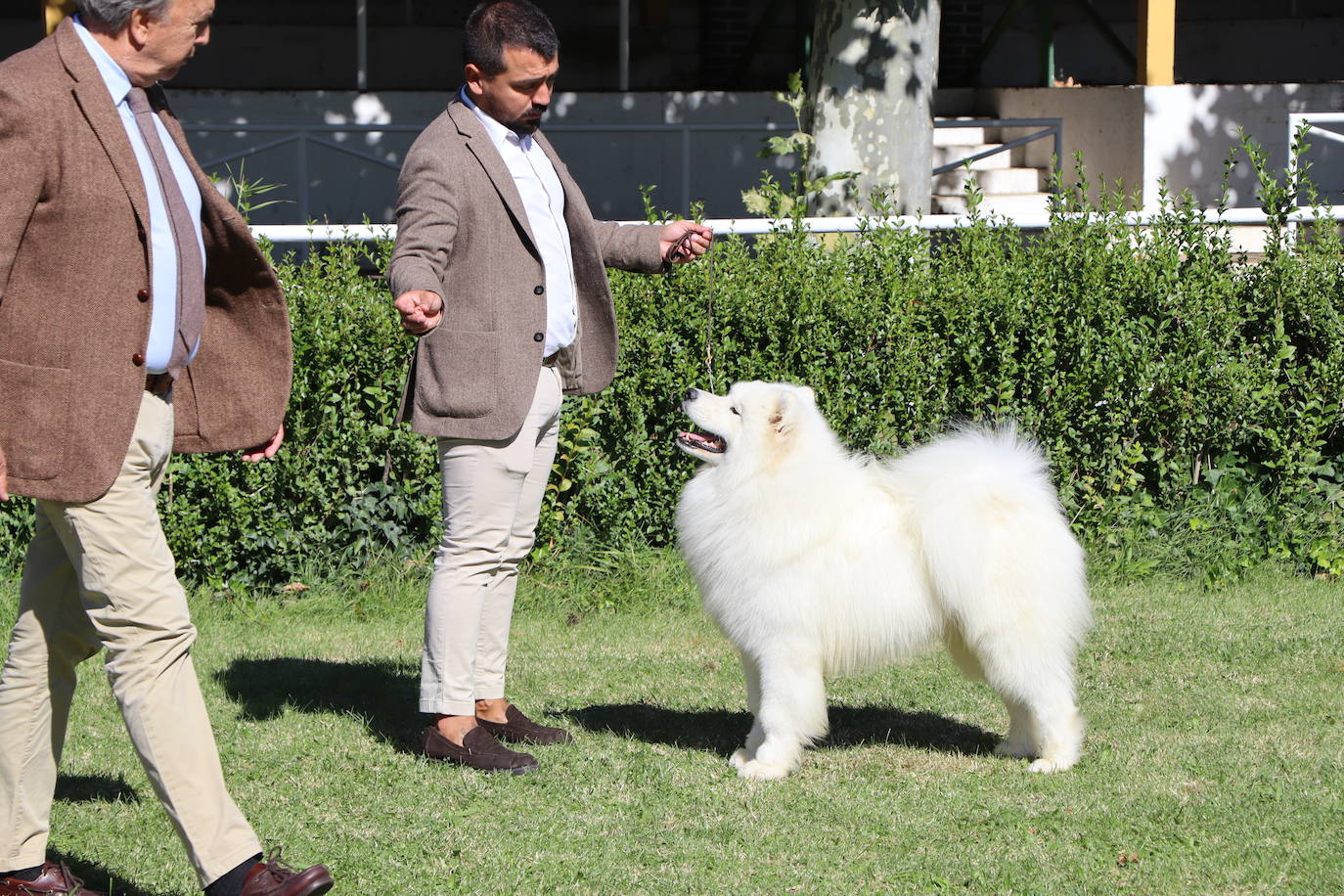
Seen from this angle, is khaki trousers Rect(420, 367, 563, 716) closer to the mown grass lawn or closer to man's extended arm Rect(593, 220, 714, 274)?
the mown grass lawn

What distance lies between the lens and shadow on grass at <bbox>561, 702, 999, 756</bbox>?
513 centimetres

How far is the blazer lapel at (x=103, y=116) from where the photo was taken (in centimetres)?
318

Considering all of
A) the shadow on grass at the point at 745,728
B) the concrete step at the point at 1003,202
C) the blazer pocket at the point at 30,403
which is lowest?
the shadow on grass at the point at 745,728

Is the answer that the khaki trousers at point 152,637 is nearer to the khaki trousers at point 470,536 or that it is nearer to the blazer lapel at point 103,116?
the blazer lapel at point 103,116

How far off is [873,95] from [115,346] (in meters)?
6.29

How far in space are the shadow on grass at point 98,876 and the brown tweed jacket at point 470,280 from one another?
1.56m

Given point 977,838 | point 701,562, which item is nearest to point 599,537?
point 701,562

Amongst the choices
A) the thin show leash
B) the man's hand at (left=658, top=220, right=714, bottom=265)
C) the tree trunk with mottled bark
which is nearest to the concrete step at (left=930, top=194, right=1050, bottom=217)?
the tree trunk with mottled bark

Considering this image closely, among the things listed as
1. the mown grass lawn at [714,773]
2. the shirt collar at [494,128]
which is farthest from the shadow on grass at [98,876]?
the shirt collar at [494,128]

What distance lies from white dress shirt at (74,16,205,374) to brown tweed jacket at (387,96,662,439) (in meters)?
1.13

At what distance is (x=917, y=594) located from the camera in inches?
185

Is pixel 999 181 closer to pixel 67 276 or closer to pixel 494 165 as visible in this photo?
pixel 494 165

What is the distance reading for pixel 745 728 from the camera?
17.5 feet

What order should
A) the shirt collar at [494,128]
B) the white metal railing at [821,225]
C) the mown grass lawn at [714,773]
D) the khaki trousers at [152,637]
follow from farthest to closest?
the white metal railing at [821,225] → the shirt collar at [494,128] → the mown grass lawn at [714,773] → the khaki trousers at [152,637]
